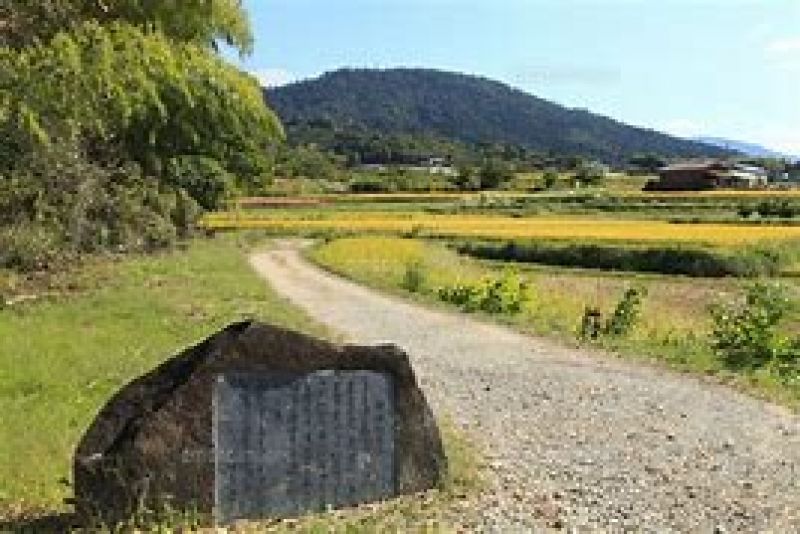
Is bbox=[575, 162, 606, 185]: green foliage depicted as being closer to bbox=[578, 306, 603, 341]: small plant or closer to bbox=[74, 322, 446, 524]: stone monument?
bbox=[578, 306, 603, 341]: small plant

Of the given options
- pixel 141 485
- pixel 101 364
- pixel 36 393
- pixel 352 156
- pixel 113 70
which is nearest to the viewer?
pixel 141 485

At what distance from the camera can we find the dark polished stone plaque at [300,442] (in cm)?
859

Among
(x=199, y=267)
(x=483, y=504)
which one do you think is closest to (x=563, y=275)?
(x=199, y=267)

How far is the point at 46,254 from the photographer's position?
2588 cm

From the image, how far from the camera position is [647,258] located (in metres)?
41.8

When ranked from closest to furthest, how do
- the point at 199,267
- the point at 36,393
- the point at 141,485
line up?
the point at 141,485 < the point at 36,393 < the point at 199,267

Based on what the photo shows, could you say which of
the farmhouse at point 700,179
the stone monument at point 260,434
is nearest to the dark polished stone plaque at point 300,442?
the stone monument at point 260,434

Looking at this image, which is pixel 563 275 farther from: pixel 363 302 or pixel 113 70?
pixel 113 70

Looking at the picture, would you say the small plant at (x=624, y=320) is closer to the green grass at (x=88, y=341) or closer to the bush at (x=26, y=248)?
the green grass at (x=88, y=341)

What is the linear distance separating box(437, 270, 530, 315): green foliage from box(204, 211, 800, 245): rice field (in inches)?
724

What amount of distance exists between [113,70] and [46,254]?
1070 cm

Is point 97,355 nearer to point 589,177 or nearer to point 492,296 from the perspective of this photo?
point 492,296

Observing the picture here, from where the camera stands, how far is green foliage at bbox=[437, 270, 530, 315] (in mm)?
24172

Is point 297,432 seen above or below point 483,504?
above
